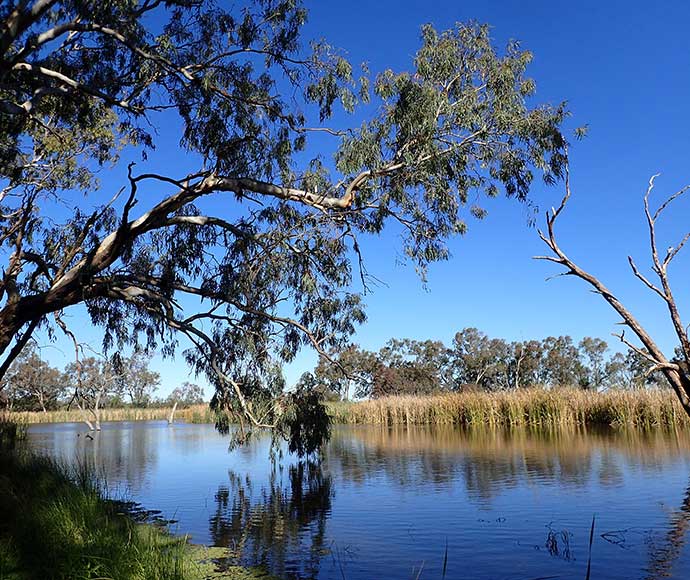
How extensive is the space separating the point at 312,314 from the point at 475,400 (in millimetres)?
14161

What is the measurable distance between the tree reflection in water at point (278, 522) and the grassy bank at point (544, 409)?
3.84 meters

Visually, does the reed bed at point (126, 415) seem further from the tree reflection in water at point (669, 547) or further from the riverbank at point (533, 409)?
the tree reflection in water at point (669, 547)

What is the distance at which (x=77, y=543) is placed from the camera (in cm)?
450

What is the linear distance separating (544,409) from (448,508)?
1342 cm

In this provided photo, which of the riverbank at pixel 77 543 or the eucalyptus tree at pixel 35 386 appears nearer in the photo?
the riverbank at pixel 77 543

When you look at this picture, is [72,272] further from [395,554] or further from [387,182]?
[395,554]

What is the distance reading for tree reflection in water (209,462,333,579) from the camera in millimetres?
5738

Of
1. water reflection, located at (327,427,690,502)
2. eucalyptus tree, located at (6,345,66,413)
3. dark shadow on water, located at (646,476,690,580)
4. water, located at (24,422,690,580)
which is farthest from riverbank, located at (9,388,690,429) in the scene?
eucalyptus tree, located at (6,345,66,413)

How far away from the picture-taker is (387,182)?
8.60 m

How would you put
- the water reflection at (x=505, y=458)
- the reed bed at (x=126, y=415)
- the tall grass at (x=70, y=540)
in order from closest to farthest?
the tall grass at (x=70, y=540)
the water reflection at (x=505, y=458)
the reed bed at (x=126, y=415)

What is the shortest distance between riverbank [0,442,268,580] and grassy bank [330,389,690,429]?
8.39 m

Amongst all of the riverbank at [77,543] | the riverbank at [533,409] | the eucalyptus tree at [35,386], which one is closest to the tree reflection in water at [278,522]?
the riverbank at [77,543]

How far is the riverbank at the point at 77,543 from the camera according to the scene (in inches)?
152

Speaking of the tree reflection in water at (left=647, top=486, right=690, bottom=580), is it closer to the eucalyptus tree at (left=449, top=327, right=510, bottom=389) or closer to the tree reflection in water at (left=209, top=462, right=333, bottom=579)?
the tree reflection in water at (left=209, top=462, right=333, bottom=579)
